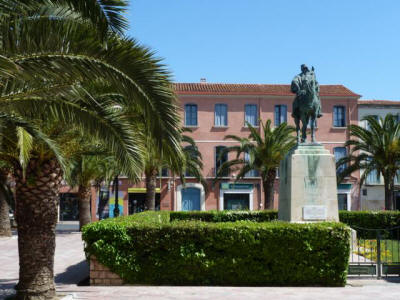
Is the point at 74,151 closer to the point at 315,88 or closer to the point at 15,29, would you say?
the point at 15,29

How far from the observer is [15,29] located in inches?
274

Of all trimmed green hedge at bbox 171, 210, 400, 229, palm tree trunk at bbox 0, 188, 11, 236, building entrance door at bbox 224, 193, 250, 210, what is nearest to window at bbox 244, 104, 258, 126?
building entrance door at bbox 224, 193, 250, 210

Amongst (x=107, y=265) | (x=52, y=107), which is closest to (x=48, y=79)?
(x=52, y=107)

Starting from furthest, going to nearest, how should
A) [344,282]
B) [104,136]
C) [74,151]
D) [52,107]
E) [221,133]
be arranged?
[221,133] → [344,282] → [74,151] → [104,136] → [52,107]

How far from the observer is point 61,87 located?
27.2 feet

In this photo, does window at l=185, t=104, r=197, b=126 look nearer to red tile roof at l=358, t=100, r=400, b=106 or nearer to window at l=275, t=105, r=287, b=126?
window at l=275, t=105, r=287, b=126

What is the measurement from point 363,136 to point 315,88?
13.8 metres

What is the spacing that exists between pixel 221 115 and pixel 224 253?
3180cm

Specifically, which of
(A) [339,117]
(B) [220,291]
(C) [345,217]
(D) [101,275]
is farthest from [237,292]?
(A) [339,117]

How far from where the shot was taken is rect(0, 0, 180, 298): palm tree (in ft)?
23.2

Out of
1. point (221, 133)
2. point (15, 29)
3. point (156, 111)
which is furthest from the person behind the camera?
point (221, 133)

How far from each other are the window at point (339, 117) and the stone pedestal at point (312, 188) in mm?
28509

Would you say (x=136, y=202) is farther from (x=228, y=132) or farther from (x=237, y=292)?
(x=237, y=292)

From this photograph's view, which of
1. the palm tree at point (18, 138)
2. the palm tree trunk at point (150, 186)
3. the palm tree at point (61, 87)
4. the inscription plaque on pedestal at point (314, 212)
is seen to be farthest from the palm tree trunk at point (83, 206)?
the palm tree at point (61, 87)
